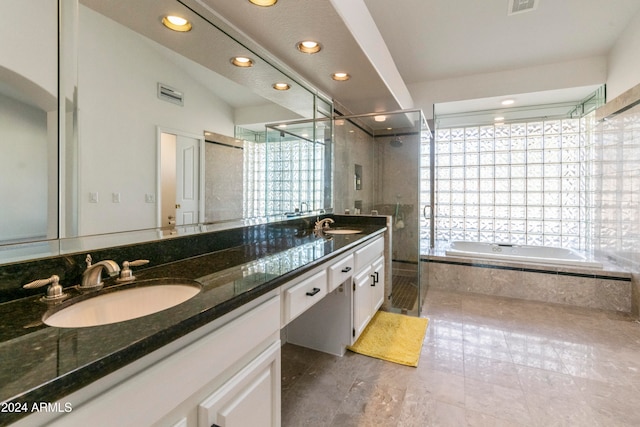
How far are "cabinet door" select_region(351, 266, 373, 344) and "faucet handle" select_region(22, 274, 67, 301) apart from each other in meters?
1.53

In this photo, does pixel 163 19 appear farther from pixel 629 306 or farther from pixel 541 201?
pixel 541 201

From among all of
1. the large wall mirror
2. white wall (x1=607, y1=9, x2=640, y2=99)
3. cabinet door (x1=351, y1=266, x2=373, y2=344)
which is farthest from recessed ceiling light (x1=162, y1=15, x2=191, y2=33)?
white wall (x1=607, y1=9, x2=640, y2=99)

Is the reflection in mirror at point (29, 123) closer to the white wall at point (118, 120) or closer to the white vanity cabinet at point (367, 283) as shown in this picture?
the white wall at point (118, 120)

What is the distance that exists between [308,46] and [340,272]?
140 cm

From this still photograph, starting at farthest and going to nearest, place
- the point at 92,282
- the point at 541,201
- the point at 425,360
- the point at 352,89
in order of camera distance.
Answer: the point at 541,201, the point at 352,89, the point at 425,360, the point at 92,282

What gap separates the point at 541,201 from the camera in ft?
13.5

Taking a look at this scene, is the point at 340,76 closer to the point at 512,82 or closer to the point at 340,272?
the point at 340,272

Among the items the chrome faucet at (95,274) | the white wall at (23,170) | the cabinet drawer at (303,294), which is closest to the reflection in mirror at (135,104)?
the white wall at (23,170)

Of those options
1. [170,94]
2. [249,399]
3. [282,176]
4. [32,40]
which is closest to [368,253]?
[282,176]

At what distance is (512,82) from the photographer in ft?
12.0

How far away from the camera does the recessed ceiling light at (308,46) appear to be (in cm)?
185

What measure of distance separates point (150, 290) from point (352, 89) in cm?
230

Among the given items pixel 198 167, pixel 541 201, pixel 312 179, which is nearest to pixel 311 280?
pixel 198 167

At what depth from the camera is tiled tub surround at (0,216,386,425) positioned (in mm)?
503
